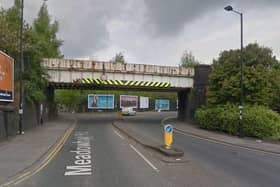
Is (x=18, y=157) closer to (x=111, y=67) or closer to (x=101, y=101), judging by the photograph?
(x=111, y=67)

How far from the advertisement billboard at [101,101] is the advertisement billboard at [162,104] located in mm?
14328

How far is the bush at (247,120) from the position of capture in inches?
1177

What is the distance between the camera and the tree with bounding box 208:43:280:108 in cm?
3394

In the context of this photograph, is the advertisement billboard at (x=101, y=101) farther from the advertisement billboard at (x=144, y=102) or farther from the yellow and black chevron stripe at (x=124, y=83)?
the yellow and black chevron stripe at (x=124, y=83)

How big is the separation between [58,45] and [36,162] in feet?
181

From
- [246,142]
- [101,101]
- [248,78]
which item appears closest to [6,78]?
[246,142]

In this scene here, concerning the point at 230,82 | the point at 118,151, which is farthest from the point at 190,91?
the point at 118,151

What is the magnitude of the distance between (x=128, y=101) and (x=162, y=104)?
462 inches

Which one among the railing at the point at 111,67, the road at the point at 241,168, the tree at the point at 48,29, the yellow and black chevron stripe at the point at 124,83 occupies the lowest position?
the road at the point at 241,168

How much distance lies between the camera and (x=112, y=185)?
1028cm

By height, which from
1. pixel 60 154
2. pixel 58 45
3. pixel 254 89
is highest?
pixel 58 45

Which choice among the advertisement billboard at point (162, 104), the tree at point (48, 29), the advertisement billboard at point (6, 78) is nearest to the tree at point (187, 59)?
the advertisement billboard at point (162, 104)

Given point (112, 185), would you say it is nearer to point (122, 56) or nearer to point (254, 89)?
point (254, 89)

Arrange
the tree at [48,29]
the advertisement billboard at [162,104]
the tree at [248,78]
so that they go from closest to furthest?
the tree at [248,78]
the tree at [48,29]
the advertisement billboard at [162,104]
